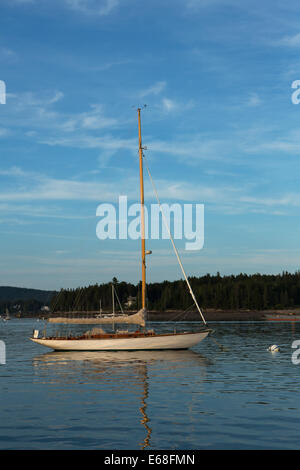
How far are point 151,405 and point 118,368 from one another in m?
16.0

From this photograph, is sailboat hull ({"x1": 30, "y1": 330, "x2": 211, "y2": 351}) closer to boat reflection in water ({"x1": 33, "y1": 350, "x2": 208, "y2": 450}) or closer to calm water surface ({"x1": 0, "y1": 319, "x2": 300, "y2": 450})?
boat reflection in water ({"x1": 33, "y1": 350, "x2": 208, "y2": 450})

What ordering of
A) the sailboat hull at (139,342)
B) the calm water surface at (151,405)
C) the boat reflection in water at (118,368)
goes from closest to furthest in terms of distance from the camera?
the calm water surface at (151,405)
the boat reflection in water at (118,368)
the sailboat hull at (139,342)

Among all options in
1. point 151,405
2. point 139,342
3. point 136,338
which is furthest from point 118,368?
point 151,405

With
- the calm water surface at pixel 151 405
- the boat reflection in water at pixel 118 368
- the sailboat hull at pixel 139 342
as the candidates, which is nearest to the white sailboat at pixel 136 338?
the sailboat hull at pixel 139 342

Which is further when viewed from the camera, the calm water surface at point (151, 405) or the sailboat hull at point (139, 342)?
the sailboat hull at point (139, 342)

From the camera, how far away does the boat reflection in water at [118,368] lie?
30.9m

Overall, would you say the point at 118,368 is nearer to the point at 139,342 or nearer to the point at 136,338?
the point at 136,338

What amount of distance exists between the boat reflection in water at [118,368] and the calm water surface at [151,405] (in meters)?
0.07

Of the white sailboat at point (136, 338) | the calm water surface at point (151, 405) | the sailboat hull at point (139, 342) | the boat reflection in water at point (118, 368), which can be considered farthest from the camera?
the sailboat hull at point (139, 342)

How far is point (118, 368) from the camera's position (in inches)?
1615

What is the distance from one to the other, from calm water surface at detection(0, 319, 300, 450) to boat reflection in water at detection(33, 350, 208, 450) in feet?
0.23

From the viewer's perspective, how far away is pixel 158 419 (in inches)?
875

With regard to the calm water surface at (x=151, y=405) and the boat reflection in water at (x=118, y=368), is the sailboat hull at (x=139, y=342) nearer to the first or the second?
the boat reflection in water at (x=118, y=368)

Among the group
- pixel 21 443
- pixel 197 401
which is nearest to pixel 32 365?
pixel 197 401
